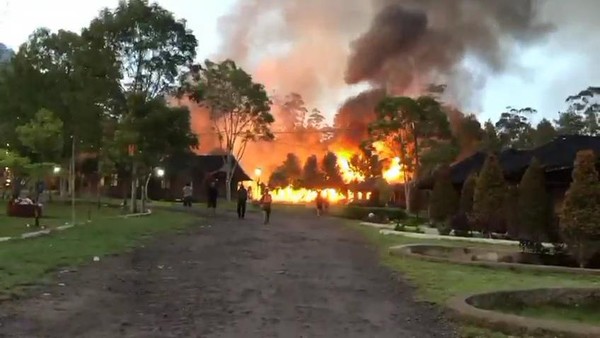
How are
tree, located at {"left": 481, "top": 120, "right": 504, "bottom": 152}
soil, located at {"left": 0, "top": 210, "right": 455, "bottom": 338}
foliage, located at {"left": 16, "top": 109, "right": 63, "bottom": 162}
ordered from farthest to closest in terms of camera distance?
tree, located at {"left": 481, "top": 120, "right": 504, "bottom": 152}, foliage, located at {"left": 16, "top": 109, "right": 63, "bottom": 162}, soil, located at {"left": 0, "top": 210, "right": 455, "bottom": 338}

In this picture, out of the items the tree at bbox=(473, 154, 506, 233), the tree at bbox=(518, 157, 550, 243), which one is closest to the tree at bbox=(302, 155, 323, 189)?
the tree at bbox=(473, 154, 506, 233)

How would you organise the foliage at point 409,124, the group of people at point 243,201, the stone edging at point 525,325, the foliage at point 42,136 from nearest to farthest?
the stone edging at point 525,325 < the group of people at point 243,201 < the foliage at point 42,136 < the foliage at point 409,124

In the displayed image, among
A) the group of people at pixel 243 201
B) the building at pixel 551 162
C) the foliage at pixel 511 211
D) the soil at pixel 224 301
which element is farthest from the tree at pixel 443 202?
the soil at pixel 224 301

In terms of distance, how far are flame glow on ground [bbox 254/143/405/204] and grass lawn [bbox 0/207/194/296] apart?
30.3 m

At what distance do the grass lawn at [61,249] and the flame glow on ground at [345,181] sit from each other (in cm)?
3032

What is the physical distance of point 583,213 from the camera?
1391 centimetres

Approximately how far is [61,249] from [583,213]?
10.5 meters

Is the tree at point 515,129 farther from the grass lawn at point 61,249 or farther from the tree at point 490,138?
the grass lawn at point 61,249

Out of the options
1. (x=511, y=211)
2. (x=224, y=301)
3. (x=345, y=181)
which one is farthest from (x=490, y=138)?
(x=224, y=301)

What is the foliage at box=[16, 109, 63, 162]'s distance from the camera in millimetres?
28578

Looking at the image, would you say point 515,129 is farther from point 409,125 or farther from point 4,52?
point 4,52

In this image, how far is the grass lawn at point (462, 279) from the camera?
9906 mm

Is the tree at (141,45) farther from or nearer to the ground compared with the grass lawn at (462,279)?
farther from the ground

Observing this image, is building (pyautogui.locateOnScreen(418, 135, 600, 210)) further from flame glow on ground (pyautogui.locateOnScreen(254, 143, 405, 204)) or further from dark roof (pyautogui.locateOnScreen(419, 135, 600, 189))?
flame glow on ground (pyautogui.locateOnScreen(254, 143, 405, 204))
